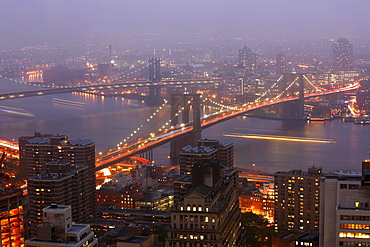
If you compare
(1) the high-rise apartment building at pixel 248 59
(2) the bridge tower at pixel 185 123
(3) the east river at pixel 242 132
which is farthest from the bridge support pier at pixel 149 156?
(1) the high-rise apartment building at pixel 248 59

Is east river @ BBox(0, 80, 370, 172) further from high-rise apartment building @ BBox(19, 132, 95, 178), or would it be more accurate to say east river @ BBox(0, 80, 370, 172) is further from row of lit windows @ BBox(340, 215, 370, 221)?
row of lit windows @ BBox(340, 215, 370, 221)

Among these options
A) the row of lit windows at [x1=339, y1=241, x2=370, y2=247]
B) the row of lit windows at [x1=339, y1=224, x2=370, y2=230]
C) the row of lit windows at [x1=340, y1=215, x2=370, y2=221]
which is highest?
the row of lit windows at [x1=340, y1=215, x2=370, y2=221]

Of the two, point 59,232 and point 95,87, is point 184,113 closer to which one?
point 95,87

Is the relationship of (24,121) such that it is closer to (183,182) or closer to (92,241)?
(183,182)

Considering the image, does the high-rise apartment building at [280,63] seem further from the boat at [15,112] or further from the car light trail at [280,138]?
the car light trail at [280,138]

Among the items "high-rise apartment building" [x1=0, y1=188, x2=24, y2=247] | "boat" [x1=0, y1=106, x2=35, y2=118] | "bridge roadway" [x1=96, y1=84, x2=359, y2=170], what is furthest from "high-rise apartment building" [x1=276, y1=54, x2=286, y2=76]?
"high-rise apartment building" [x1=0, y1=188, x2=24, y2=247]

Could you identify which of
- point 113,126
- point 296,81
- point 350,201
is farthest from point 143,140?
point 296,81
